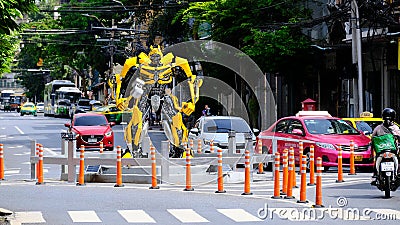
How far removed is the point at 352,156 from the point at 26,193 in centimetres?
876

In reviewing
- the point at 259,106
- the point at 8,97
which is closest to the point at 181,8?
the point at 259,106

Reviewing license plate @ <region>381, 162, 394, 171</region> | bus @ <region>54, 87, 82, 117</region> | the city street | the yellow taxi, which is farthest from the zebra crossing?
bus @ <region>54, 87, 82, 117</region>

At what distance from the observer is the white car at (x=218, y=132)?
3017 centimetres

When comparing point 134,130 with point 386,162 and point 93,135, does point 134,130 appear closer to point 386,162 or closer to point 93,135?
point 386,162

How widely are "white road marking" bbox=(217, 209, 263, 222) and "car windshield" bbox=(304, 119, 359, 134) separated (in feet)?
36.1

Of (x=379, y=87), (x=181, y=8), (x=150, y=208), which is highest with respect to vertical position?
(x=181, y=8)

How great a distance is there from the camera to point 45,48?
87.4 metres

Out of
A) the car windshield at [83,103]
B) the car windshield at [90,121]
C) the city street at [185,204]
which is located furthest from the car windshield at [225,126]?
the car windshield at [83,103]

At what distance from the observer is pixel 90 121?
40844 mm

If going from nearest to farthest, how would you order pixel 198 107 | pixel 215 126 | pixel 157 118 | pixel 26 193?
pixel 26 193 < pixel 215 126 < pixel 198 107 < pixel 157 118

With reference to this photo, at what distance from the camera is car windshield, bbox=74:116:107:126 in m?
40.7

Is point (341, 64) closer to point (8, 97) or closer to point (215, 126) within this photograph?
point (215, 126)

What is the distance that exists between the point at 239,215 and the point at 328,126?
12.3 metres

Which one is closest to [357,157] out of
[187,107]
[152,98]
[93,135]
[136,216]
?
[187,107]
